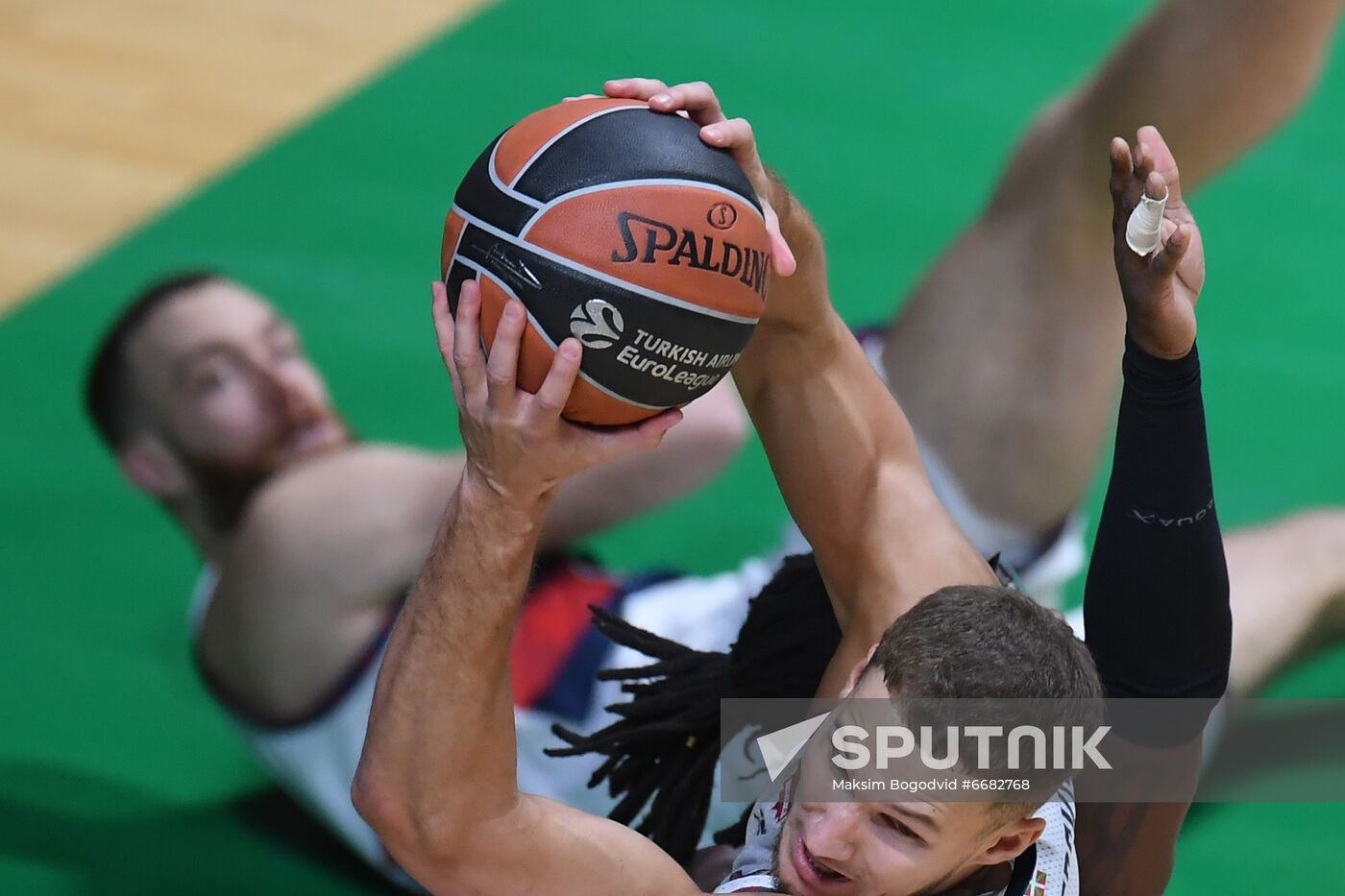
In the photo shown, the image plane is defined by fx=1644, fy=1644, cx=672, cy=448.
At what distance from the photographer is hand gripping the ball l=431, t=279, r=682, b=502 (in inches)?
60.6

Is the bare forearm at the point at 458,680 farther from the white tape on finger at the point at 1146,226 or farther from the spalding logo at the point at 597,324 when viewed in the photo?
the white tape on finger at the point at 1146,226

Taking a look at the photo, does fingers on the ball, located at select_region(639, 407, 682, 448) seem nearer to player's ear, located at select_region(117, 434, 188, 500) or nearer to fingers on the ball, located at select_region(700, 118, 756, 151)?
fingers on the ball, located at select_region(700, 118, 756, 151)

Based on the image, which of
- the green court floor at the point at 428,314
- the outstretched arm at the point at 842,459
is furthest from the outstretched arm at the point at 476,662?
the green court floor at the point at 428,314

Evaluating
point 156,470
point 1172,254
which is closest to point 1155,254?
point 1172,254

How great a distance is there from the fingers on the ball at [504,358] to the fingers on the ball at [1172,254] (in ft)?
2.30

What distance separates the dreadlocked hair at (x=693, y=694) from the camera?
220cm

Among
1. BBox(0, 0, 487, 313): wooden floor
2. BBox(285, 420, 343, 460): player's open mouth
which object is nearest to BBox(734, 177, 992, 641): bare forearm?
BBox(285, 420, 343, 460): player's open mouth

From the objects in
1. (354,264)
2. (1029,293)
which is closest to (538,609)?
(1029,293)

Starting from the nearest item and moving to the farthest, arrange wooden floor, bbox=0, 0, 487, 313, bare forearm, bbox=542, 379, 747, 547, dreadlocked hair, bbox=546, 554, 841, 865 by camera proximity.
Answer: dreadlocked hair, bbox=546, 554, 841, 865 → bare forearm, bbox=542, 379, 747, 547 → wooden floor, bbox=0, 0, 487, 313

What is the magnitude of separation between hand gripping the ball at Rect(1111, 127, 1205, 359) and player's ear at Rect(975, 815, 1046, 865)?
54 cm

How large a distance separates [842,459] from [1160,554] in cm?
42

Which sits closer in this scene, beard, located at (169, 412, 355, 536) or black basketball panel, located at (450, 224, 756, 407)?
black basketball panel, located at (450, 224, 756, 407)

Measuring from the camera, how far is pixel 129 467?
3.01m

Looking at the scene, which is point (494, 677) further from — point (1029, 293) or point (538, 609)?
point (1029, 293)
